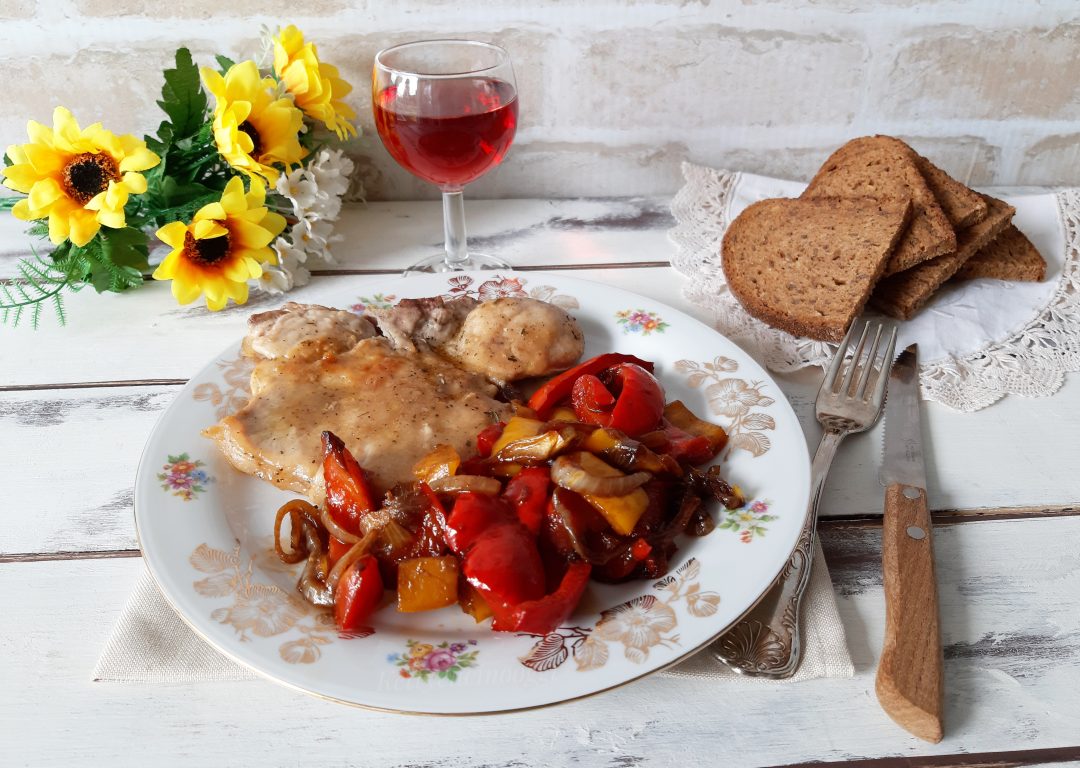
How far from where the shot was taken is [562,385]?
1813 mm

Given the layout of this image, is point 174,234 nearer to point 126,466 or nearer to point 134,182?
point 134,182

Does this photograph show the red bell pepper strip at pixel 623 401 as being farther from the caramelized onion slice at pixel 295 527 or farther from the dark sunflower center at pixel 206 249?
the dark sunflower center at pixel 206 249

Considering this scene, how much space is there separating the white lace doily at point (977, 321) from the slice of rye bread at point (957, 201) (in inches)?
7.0

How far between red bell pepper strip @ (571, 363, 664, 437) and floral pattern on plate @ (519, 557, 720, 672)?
1.16 ft

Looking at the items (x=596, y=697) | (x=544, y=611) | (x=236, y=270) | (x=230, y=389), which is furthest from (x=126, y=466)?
(x=596, y=697)

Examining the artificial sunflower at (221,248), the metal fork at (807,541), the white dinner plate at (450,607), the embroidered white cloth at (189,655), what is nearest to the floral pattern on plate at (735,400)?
the white dinner plate at (450,607)

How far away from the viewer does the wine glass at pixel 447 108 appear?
2.15m

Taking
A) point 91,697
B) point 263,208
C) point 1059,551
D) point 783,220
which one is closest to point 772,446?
point 1059,551

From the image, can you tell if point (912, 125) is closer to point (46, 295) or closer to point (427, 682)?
point (427, 682)

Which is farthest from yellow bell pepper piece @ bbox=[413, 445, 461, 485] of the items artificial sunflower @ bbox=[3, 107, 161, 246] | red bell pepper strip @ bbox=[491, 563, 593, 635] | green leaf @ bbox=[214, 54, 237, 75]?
green leaf @ bbox=[214, 54, 237, 75]

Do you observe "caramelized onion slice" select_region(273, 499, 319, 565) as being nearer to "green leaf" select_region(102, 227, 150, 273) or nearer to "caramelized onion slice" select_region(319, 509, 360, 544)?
"caramelized onion slice" select_region(319, 509, 360, 544)

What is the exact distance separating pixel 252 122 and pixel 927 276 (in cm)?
183

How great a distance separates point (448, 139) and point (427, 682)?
140cm

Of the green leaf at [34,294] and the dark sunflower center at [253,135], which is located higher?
the dark sunflower center at [253,135]
